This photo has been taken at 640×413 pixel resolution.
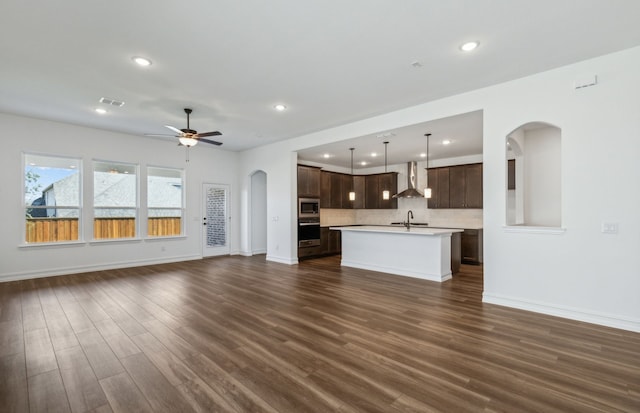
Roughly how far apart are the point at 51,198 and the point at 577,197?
8902 mm

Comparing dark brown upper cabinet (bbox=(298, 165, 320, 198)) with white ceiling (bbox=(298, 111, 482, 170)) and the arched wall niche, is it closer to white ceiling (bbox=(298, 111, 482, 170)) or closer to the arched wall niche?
white ceiling (bbox=(298, 111, 482, 170))

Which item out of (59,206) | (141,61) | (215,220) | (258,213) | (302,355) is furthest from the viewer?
(258,213)

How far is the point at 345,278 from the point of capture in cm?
572

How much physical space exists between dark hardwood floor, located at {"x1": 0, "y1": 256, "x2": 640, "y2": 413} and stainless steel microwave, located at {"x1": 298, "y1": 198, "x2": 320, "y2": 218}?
3523 mm

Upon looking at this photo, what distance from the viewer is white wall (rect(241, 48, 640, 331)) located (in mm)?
3232

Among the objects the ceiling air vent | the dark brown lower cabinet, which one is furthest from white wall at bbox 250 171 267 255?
the ceiling air vent

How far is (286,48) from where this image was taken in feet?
10.6

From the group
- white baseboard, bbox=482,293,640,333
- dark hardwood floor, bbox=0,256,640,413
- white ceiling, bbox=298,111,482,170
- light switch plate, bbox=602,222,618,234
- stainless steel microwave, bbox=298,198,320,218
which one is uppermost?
white ceiling, bbox=298,111,482,170

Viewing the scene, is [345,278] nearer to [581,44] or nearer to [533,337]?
[533,337]

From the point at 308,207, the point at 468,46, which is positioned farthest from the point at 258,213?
the point at 468,46

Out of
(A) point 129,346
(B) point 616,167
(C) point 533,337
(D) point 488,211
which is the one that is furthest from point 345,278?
(B) point 616,167

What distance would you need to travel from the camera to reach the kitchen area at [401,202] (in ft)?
18.9

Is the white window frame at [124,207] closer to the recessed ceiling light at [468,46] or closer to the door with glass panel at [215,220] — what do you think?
the door with glass panel at [215,220]

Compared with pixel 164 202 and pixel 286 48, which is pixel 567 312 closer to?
pixel 286 48
